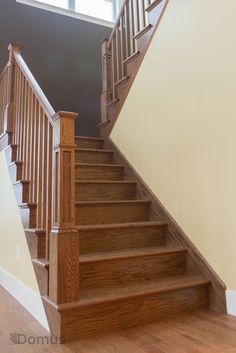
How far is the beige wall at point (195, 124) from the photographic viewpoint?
2191 millimetres

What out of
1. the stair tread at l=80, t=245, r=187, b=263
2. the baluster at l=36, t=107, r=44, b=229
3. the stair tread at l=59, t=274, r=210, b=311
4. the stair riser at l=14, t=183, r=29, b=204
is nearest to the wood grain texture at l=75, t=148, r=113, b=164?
the stair riser at l=14, t=183, r=29, b=204

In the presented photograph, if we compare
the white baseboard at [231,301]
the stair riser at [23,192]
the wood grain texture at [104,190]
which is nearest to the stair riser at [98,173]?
the wood grain texture at [104,190]

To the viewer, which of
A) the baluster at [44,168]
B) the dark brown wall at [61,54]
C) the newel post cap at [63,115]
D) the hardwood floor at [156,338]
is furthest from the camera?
the dark brown wall at [61,54]

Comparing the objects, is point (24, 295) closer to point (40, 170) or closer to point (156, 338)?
point (40, 170)

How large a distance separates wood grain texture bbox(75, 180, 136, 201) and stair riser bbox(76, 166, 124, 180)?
0.68 ft

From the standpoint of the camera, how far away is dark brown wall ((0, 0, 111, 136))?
4469 mm

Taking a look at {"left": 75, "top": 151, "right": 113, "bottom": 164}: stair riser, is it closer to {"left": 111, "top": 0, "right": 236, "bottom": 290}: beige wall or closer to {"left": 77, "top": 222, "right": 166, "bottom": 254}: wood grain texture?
{"left": 111, "top": 0, "right": 236, "bottom": 290}: beige wall

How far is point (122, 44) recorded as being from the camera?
3.80 meters

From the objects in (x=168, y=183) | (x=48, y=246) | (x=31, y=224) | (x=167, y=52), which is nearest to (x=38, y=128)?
(x=31, y=224)

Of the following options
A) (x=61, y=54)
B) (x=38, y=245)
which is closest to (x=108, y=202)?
(x=38, y=245)

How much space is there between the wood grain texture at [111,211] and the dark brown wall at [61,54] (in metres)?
2.10

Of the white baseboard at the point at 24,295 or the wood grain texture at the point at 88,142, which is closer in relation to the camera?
the white baseboard at the point at 24,295

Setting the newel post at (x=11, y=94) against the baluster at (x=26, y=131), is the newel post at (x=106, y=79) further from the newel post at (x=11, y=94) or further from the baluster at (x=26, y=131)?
the baluster at (x=26, y=131)

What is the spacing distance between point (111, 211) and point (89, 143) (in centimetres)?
124
